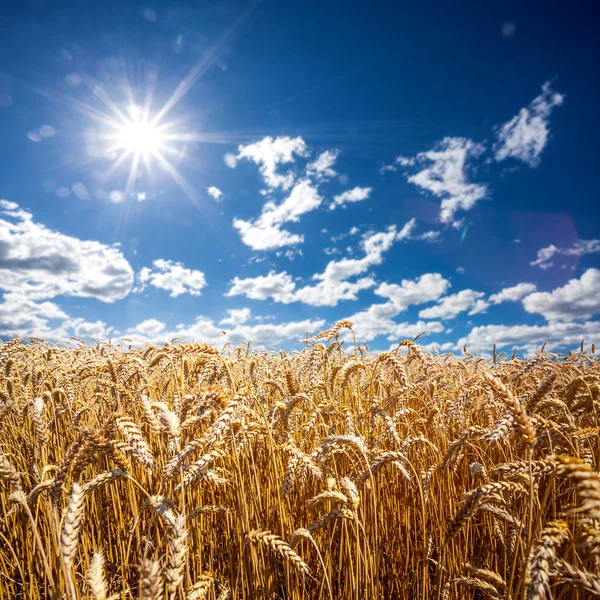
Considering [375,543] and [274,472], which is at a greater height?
[274,472]

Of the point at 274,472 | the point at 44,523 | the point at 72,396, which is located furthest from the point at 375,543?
the point at 72,396

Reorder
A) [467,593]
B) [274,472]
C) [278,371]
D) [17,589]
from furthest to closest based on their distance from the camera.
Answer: [278,371] → [17,589] → [274,472] → [467,593]

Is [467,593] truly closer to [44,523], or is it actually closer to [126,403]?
[44,523]

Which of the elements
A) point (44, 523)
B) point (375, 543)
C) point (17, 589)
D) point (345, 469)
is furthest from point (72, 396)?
point (375, 543)

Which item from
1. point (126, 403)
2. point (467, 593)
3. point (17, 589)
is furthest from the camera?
point (126, 403)

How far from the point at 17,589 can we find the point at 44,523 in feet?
2.65

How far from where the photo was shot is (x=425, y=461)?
9.89 feet

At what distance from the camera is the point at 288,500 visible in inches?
92.8

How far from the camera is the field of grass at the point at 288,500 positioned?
52.3 inches

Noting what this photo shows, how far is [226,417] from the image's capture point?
1.53 m

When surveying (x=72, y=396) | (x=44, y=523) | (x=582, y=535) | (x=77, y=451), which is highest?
(x=72, y=396)

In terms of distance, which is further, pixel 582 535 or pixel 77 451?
pixel 77 451

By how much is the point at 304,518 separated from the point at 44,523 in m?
1.79

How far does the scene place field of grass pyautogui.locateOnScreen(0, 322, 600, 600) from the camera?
1329 mm
